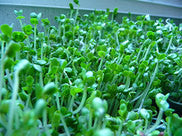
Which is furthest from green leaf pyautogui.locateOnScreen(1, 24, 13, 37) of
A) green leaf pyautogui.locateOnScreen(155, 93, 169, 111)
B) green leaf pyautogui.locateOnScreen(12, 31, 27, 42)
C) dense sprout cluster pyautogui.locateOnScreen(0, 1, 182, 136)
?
green leaf pyautogui.locateOnScreen(155, 93, 169, 111)

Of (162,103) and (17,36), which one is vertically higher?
(17,36)

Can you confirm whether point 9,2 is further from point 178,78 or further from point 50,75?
point 178,78

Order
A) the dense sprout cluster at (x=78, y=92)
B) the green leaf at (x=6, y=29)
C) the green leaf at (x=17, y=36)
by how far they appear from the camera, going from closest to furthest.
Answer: the dense sprout cluster at (x=78, y=92), the green leaf at (x=6, y=29), the green leaf at (x=17, y=36)

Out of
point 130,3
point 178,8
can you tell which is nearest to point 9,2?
point 130,3

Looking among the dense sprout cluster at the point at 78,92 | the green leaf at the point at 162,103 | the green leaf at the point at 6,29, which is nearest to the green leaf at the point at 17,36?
the dense sprout cluster at the point at 78,92

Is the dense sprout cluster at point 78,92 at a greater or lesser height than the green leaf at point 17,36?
lesser

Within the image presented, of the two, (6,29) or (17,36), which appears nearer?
(6,29)

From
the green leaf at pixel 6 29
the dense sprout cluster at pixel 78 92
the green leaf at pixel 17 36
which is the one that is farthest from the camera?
the green leaf at pixel 17 36

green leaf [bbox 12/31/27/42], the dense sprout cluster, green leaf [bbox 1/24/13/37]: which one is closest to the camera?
the dense sprout cluster

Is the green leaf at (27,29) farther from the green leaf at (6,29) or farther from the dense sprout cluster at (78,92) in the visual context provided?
the green leaf at (6,29)

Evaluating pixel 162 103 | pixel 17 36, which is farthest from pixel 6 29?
pixel 162 103

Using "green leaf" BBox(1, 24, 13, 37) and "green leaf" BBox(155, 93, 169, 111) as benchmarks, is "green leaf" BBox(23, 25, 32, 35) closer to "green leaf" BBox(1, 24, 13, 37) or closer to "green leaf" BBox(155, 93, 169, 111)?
"green leaf" BBox(1, 24, 13, 37)

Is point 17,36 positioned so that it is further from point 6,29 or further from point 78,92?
point 78,92

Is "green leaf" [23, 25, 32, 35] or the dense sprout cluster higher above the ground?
"green leaf" [23, 25, 32, 35]
